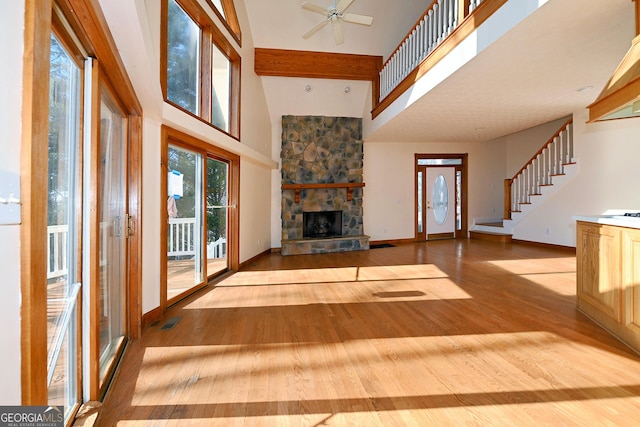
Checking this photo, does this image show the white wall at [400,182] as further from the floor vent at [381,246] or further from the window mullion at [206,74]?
the window mullion at [206,74]

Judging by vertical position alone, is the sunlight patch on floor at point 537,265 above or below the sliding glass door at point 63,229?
below

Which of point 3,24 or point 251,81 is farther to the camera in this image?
point 251,81

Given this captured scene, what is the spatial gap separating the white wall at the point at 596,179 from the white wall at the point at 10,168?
700 centimetres

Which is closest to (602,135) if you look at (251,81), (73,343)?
(251,81)

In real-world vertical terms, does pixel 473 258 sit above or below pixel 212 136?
below

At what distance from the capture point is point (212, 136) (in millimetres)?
3623

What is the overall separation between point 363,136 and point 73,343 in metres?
6.50

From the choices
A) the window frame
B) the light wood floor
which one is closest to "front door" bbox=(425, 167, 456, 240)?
the light wood floor

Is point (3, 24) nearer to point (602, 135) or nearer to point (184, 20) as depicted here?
point (184, 20)

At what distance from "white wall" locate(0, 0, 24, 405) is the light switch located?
1cm

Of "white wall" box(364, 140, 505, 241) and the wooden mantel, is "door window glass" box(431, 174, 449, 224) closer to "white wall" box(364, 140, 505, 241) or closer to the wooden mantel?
"white wall" box(364, 140, 505, 241)

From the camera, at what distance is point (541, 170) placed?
673cm

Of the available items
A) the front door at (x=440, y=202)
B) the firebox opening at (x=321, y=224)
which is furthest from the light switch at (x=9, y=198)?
the front door at (x=440, y=202)

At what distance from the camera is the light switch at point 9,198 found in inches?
28.5
